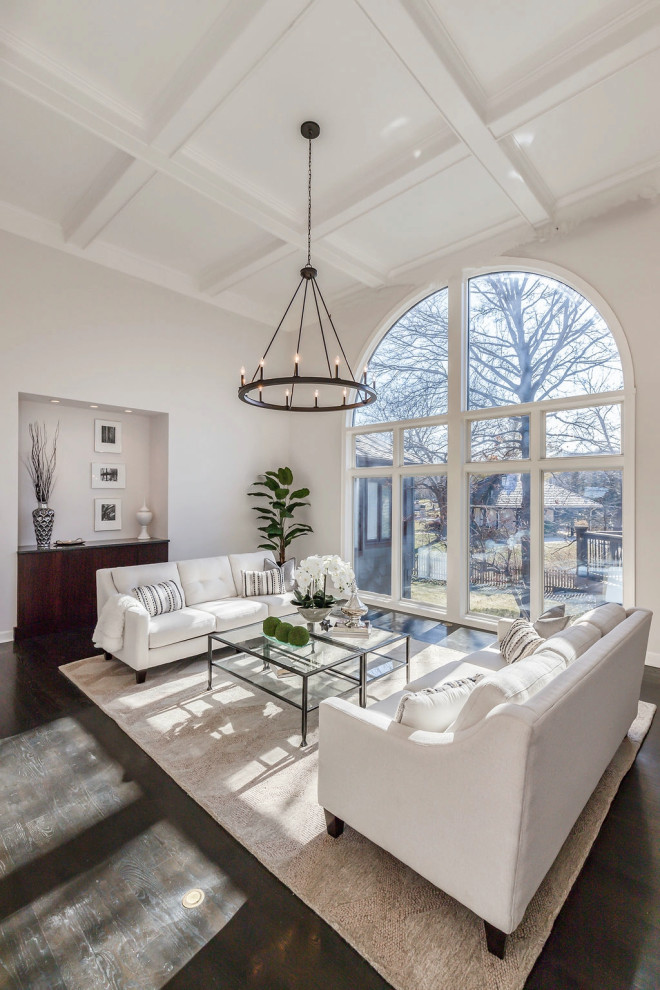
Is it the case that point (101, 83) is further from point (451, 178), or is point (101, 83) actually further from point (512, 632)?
point (512, 632)

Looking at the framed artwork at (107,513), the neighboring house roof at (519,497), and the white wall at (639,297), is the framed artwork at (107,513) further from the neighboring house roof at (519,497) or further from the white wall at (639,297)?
the white wall at (639,297)

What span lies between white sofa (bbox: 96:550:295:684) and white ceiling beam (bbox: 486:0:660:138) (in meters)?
4.16

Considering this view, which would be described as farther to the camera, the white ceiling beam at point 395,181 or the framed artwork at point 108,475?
the framed artwork at point 108,475

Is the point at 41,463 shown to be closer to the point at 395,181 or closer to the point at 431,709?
the point at 395,181

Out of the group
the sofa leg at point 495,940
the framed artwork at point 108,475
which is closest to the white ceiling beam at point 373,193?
the framed artwork at point 108,475

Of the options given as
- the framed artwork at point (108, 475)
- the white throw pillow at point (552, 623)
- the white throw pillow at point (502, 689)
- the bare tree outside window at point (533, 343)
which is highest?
the bare tree outside window at point (533, 343)

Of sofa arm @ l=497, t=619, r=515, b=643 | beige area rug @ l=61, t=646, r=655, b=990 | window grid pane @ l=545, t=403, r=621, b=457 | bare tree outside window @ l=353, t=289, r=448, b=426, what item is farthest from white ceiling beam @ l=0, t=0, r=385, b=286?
beige area rug @ l=61, t=646, r=655, b=990

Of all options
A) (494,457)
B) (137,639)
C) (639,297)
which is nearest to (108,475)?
(137,639)

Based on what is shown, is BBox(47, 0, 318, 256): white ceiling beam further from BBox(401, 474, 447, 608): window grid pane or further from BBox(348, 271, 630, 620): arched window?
BBox(401, 474, 447, 608): window grid pane

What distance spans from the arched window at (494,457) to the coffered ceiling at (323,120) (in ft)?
2.86

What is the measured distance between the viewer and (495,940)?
1.52 m

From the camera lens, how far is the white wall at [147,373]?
4766 millimetres

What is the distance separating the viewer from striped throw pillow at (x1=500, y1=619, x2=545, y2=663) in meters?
2.67

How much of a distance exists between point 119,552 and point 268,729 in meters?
3.37
